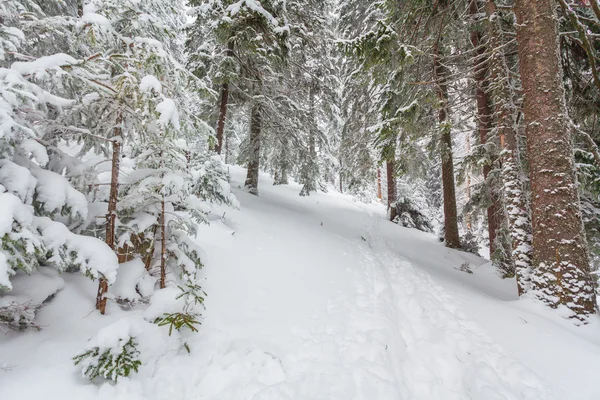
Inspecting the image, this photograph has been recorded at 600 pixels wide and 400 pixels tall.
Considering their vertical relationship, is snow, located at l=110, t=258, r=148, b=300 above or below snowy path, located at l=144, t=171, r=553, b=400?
above

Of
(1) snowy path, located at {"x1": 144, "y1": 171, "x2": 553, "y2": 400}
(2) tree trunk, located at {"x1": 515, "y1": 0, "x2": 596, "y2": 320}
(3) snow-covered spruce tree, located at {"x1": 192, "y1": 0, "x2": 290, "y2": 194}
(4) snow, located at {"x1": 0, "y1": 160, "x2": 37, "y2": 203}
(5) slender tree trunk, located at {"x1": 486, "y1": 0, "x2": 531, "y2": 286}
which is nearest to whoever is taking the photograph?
(4) snow, located at {"x1": 0, "y1": 160, "x2": 37, "y2": 203}

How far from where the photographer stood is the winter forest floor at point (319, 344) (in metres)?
2.23

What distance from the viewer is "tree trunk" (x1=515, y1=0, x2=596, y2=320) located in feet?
12.0

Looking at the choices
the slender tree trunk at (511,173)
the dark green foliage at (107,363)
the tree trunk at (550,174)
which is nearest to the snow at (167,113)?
the dark green foliage at (107,363)

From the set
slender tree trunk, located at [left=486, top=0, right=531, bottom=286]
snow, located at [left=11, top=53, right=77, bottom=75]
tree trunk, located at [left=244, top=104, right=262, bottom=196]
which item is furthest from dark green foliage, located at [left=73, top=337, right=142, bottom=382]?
tree trunk, located at [left=244, top=104, right=262, bottom=196]

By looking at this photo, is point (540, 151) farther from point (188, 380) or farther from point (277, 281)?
point (188, 380)

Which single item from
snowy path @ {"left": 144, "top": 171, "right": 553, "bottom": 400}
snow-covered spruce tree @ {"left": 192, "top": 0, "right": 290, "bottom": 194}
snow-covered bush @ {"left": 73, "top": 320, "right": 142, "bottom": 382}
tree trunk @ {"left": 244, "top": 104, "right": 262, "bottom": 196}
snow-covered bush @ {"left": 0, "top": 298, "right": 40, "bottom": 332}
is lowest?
snowy path @ {"left": 144, "top": 171, "right": 553, "bottom": 400}

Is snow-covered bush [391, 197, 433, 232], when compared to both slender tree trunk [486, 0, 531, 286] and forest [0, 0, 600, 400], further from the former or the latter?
slender tree trunk [486, 0, 531, 286]

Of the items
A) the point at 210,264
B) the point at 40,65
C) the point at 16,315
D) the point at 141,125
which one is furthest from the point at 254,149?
the point at 16,315

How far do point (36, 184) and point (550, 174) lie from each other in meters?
5.94

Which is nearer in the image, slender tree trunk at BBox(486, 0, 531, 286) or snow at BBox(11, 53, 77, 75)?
snow at BBox(11, 53, 77, 75)

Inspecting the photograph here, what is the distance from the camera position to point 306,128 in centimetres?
1059

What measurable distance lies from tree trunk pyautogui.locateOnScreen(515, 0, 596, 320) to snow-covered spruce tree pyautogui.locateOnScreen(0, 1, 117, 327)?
17.5 feet

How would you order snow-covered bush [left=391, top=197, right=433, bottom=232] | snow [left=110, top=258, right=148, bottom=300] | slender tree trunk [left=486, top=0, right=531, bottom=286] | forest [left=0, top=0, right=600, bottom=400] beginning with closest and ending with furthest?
1. forest [left=0, top=0, right=600, bottom=400]
2. snow [left=110, top=258, right=148, bottom=300]
3. slender tree trunk [left=486, top=0, right=531, bottom=286]
4. snow-covered bush [left=391, top=197, right=433, bottom=232]
